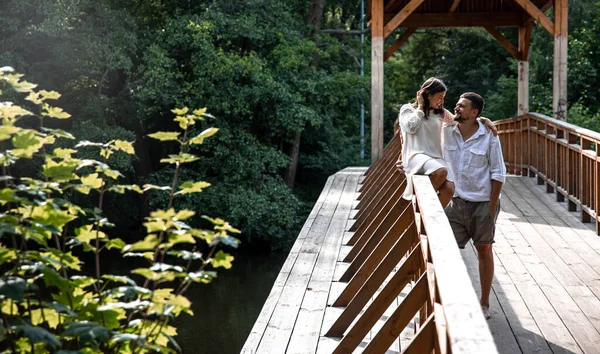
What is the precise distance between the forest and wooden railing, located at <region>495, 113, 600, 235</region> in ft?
22.5

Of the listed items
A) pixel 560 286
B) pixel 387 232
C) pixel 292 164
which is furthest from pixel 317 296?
pixel 292 164

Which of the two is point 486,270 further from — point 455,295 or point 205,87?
point 205,87

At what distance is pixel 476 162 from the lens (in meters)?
5.48

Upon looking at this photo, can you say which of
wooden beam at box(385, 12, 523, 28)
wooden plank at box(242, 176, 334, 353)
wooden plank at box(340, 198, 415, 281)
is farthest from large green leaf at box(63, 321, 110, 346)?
wooden beam at box(385, 12, 523, 28)

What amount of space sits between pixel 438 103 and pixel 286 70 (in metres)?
16.8

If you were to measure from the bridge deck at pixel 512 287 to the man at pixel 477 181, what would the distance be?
1.43ft

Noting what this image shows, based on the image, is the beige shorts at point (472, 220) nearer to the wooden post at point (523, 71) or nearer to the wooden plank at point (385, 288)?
the wooden plank at point (385, 288)

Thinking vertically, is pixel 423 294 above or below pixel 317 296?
above

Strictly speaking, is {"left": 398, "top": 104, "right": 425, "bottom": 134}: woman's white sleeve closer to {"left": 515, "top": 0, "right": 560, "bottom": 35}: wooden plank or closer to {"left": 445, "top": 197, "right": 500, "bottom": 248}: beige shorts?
{"left": 445, "top": 197, "right": 500, "bottom": 248}: beige shorts

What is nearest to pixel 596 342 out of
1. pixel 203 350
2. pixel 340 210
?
pixel 340 210

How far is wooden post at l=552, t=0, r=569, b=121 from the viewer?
41.7 feet

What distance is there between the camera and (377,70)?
13.2 m

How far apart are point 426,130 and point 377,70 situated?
731 centimetres

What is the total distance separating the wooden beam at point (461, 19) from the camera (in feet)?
52.2
